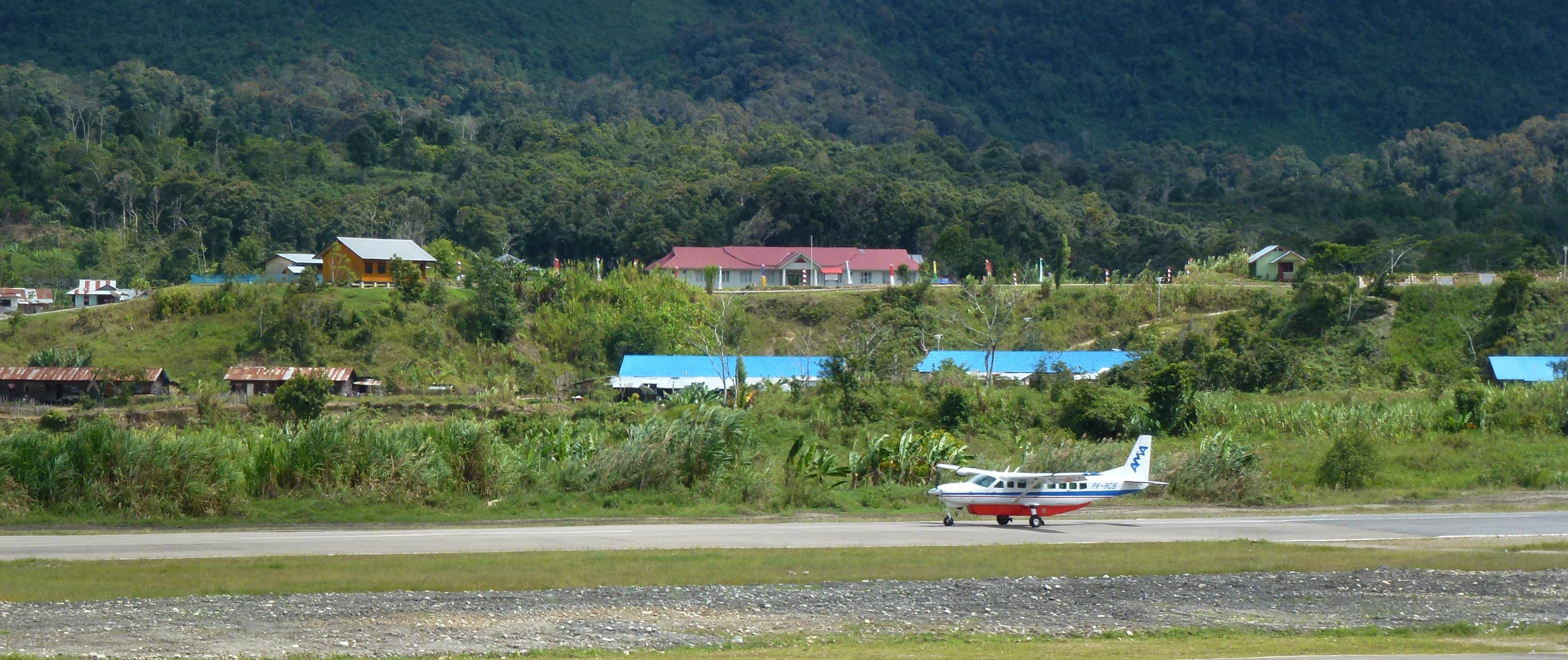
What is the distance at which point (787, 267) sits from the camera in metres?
78.9

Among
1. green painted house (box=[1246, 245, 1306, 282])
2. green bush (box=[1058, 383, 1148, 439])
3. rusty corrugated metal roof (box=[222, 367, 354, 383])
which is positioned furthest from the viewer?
green painted house (box=[1246, 245, 1306, 282])

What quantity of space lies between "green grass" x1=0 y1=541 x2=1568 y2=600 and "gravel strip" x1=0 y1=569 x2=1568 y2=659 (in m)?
0.46

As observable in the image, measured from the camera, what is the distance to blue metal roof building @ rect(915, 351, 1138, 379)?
2013 inches

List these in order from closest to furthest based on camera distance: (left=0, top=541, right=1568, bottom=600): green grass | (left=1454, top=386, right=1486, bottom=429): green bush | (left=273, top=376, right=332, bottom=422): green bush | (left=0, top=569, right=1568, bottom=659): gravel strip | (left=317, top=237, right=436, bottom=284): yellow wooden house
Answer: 1. (left=0, top=569, right=1568, bottom=659): gravel strip
2. (left=0, top=541, right=1568, bottom=600): green grass
3. (left=1454, top=386, right=1486, bottom=429): green bush
4. (left=273, top=376, right=332, bottom=422): green bush
5. (left=317, top=237, right=436, bottom=284): yellow wooden house

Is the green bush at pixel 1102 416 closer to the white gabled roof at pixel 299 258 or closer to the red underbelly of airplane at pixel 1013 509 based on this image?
the red underbelly of airplane at pixel 1013 509

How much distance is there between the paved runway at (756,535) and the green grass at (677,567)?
113 cm

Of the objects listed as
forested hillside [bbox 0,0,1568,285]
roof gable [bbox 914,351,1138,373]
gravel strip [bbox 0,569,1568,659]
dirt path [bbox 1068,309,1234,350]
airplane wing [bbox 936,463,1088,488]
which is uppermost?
forested hillside [bbox 0,0,1568,285]

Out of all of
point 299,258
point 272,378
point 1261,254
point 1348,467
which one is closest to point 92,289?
point 299,258

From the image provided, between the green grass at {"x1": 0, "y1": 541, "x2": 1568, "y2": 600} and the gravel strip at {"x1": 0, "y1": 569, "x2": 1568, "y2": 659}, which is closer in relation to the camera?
the gravel strip at {"x1": 0, "y1": 569, "x2": 1568, "y2": 659}

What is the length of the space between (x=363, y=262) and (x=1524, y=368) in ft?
174

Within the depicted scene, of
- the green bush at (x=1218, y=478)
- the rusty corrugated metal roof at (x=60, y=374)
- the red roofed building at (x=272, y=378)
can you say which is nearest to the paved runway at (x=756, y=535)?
the green bush at (x=1218, y=478)

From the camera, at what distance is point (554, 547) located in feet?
69.5

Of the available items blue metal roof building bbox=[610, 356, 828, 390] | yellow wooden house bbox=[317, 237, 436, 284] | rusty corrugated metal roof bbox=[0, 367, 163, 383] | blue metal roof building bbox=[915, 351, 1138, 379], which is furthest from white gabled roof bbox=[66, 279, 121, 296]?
blue metal roof building bbox=[915, 351, 1138, 379]

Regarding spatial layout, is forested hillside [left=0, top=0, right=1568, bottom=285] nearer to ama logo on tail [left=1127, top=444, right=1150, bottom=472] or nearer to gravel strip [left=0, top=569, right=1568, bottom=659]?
ama logo on tail [left=1127, top=444, right=1150, bottom=472]
